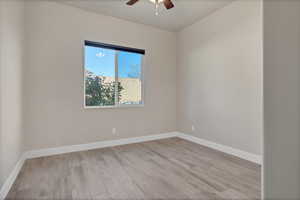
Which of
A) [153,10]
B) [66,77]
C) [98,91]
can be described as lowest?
[98,91]

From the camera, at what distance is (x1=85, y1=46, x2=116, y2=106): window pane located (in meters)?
3.51

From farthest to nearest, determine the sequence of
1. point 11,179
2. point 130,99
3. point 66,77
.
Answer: point 130,99
point 66,77
point 11,179

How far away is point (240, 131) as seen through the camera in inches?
118

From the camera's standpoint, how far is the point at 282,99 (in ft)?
1.68

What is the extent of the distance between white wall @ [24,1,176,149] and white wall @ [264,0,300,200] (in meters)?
3.35

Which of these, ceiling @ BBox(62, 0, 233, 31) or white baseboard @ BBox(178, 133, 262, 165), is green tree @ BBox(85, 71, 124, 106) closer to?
ceiling @ BBox(62, 0, 233, 31)

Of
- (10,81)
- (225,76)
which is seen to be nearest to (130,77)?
(225,76)

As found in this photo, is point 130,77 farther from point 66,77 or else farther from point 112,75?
point 66,77

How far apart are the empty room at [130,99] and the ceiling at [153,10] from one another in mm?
24

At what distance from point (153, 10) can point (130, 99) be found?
2091mm

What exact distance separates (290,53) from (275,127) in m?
0.24

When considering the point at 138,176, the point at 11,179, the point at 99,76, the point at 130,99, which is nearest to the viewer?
the point at 11,179

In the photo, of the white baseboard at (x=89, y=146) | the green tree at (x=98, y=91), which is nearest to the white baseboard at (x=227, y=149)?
the white baseboard at (x=89, y=146)

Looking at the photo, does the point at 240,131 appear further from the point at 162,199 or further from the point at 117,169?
the point at 117,169
